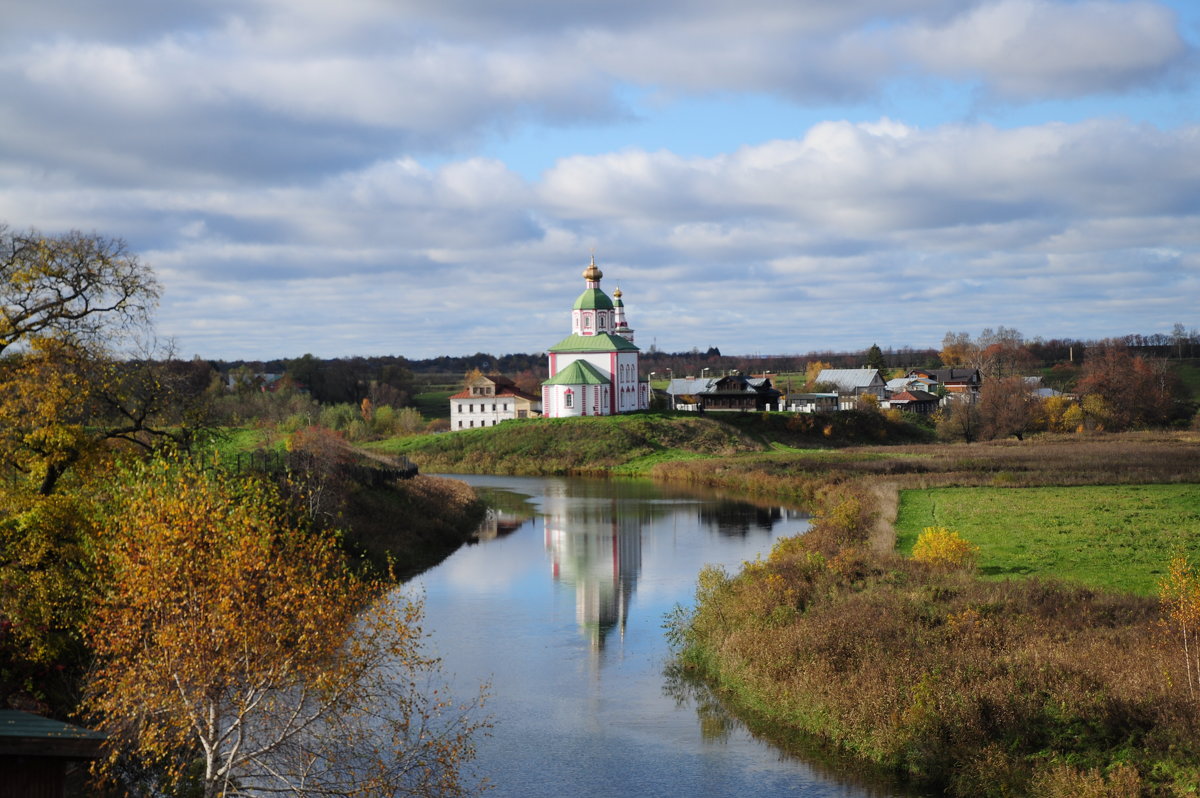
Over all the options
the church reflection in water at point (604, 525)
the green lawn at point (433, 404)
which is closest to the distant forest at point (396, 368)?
the green lawn at point (433, 404)

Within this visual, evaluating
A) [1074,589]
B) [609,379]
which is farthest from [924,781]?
[609,379]

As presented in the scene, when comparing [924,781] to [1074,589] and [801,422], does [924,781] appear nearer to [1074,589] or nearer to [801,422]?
[1074,589]

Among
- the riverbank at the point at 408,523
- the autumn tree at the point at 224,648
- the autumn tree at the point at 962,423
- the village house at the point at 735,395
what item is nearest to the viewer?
the autumn tree at the point at 224,648

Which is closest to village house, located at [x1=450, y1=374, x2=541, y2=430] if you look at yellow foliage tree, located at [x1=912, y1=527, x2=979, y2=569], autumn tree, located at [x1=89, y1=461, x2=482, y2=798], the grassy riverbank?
the grassy riverbank

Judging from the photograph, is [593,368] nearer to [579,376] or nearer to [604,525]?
[579,376]

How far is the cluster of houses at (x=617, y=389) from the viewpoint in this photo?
87438mm

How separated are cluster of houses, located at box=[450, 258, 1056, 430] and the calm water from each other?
128 feet

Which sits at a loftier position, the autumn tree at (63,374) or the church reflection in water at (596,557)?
the autumn tree at (63,374)

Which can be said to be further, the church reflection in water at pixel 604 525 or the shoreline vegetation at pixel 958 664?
the church reflection in water at pixel 604 525

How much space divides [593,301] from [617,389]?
8.71 metres

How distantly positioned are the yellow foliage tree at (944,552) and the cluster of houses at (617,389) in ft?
195

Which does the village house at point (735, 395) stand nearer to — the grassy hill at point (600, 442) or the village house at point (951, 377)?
the grassy hill at point (600, 442)

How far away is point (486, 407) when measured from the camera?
9938 centimetres

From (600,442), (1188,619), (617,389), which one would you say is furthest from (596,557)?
(617,389)
